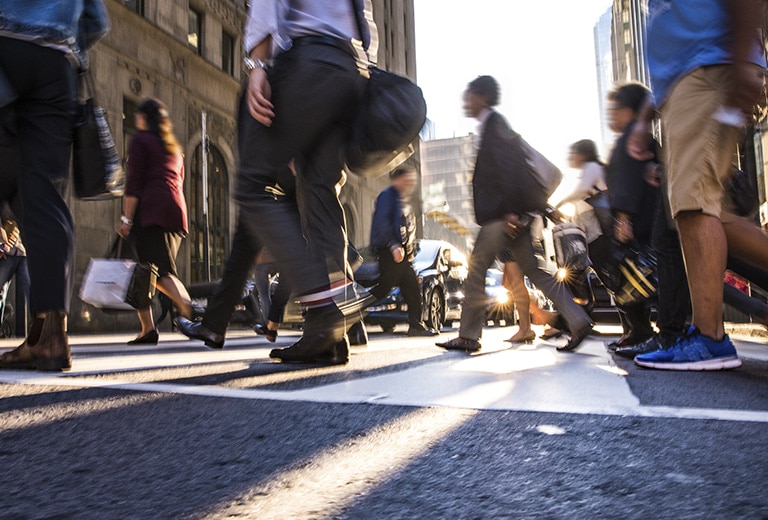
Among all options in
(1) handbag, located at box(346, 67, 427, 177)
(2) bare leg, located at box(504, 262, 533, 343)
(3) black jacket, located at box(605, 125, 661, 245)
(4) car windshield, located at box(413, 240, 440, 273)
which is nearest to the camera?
(1) handbag, located at box(346, 67, 427, 177)

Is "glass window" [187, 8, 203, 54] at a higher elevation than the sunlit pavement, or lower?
higher

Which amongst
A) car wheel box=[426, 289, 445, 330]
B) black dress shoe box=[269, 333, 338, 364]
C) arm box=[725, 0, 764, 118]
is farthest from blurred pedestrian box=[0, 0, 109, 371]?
car wheel box=[426, 289, 445, 330]

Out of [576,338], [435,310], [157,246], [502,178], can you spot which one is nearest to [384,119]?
[502,178]

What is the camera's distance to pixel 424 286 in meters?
8.41

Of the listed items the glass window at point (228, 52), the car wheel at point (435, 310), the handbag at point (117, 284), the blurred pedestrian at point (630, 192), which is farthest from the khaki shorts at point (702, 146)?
the glass window at point (228, 52)

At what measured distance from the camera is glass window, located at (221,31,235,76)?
20188 millimetres

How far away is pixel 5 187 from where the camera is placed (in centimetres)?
280

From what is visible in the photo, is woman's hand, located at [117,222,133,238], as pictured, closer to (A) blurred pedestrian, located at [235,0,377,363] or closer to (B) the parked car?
(A) blurred pedestrian, located at [235,0,377,363]

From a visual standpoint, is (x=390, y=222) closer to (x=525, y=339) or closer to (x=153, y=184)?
(x=525, y=339)

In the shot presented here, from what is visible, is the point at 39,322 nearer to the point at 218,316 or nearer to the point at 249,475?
the point at 218,316

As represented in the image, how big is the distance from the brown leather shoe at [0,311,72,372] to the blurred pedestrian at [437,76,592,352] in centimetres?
247

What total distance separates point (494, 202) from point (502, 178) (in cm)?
17

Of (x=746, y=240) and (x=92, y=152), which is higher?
(x=92, y=152)

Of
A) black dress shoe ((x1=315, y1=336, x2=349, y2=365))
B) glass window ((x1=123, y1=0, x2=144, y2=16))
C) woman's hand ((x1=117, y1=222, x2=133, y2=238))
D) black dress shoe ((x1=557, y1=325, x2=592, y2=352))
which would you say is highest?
glass window ((x1=123, y1=0, x2=144, y2=16))
